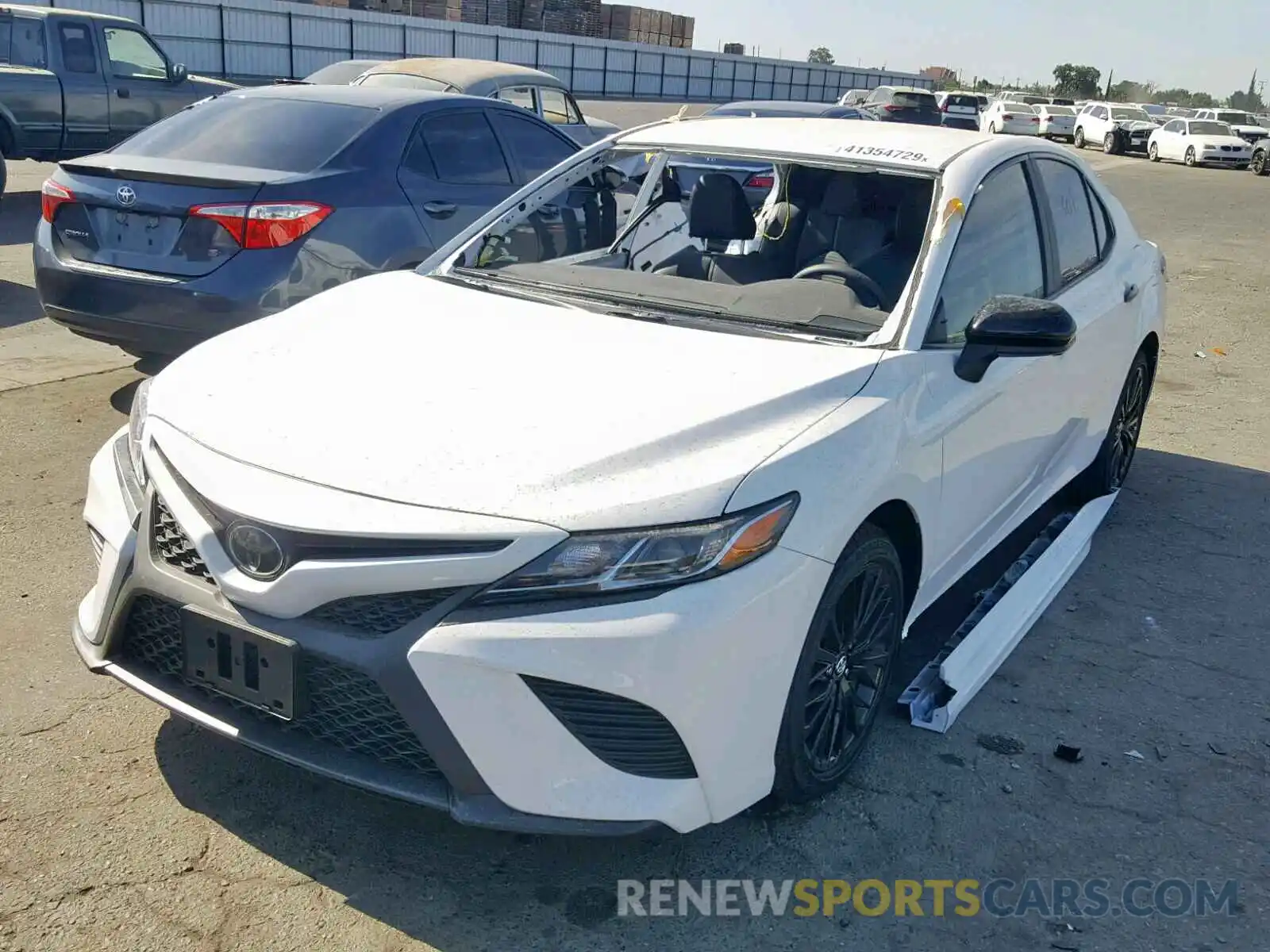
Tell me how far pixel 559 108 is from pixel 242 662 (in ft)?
34.6

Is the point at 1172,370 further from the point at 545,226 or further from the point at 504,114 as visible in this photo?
the point at 545,226

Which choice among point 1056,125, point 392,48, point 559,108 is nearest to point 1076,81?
point 1056,125

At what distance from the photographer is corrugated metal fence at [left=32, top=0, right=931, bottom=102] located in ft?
101

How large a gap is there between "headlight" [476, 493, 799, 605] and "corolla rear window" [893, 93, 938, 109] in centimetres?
3127

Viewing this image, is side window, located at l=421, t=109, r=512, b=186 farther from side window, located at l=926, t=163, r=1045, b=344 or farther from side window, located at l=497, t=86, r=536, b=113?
side window, located at l=497, t=86, r=536, b=113

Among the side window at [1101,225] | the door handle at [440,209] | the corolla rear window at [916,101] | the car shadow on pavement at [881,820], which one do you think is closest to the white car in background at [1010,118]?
the corolla rear window at [916,101]

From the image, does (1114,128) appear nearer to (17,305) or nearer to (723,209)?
(17,305)

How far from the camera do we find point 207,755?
10.6 feet

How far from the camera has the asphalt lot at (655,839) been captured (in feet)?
8.87

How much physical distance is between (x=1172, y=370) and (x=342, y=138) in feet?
19.4

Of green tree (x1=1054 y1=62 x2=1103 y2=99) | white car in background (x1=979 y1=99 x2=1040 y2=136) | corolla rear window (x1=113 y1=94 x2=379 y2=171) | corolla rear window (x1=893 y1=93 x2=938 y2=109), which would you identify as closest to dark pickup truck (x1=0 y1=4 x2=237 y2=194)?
corolla rear window (x1=113 y1=94 x2=379 y2=171)

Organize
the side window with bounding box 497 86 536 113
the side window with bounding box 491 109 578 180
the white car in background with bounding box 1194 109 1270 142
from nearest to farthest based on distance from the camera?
the side window with bounding box 491 109 578 180, the side window with bounding box 497 86 536 113, the white car in background with bounding box 1194 109 1270 142

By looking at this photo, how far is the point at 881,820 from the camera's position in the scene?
317cm

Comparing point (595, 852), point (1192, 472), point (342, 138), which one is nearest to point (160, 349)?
point (342, 138)
